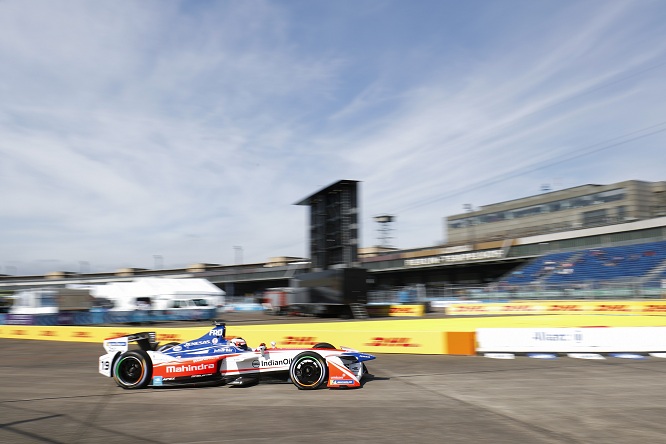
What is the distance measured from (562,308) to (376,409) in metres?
26.3

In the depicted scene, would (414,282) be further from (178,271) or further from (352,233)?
(178,271)

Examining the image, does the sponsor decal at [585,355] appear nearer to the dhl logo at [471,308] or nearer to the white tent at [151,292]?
the dhl logo at [471,308]

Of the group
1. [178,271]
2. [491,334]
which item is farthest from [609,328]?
[178,271]

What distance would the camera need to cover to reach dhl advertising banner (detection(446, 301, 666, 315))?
2784 centimetres

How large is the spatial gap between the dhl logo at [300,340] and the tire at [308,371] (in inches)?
242

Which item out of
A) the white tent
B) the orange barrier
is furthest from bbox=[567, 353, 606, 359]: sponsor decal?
the white tent

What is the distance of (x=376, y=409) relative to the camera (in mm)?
8648

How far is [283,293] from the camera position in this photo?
4494 cm

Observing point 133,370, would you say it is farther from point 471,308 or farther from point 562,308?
point 471,308

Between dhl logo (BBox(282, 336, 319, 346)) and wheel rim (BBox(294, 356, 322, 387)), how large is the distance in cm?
615

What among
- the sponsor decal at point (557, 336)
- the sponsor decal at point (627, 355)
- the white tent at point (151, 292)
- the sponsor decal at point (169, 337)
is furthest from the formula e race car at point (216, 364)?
the white tent at point (151, 292)

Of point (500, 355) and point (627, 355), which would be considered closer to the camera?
point (627, 355)

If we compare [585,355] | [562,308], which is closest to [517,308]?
[562,308]

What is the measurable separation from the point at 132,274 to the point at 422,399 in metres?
130
